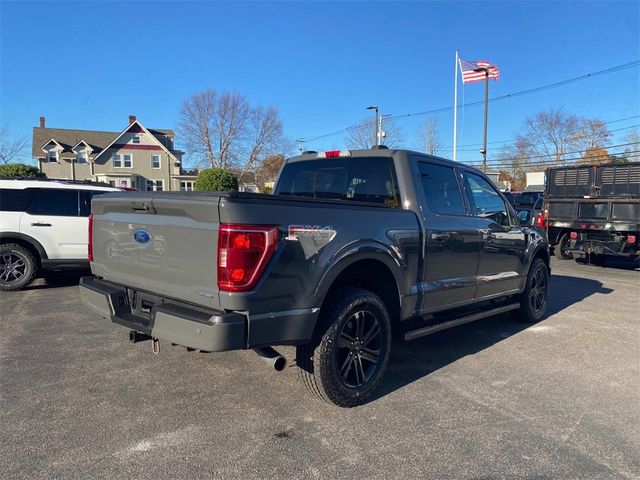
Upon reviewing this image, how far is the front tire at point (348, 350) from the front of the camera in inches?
135

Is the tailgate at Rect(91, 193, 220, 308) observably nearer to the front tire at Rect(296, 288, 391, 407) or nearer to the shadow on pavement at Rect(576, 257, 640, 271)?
the front tire at Rect(296, 288, 391, 407)

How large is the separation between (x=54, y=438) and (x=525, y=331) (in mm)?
5150

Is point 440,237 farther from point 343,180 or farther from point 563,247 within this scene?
point 563,247

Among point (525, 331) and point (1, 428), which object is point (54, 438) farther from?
point (525, 331)

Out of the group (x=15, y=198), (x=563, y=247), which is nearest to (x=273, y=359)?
(x=15, y=198)

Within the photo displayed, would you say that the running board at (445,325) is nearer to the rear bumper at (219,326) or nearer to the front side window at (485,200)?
the front side window at (485,200)

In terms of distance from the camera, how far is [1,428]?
10.5 ft

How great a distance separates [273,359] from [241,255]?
0.88 metres

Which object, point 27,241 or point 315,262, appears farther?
point 27,241

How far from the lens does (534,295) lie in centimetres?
640

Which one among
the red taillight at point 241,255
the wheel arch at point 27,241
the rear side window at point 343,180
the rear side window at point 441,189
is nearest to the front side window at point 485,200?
the rear side window at point 441,189

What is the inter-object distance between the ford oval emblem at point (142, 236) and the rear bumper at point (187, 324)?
0.48 metres

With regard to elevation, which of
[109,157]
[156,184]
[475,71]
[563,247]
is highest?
[475,71]

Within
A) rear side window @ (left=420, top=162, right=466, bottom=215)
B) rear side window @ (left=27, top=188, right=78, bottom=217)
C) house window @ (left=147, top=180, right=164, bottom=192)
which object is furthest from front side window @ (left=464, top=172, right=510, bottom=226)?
house window @ (left=147, top=180, right=164, bottom=192)
